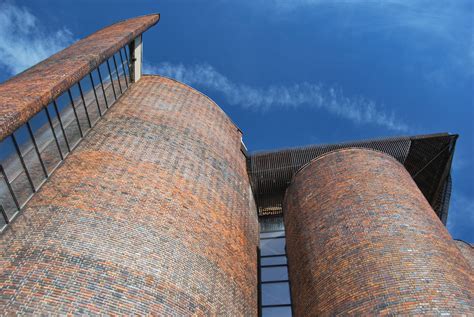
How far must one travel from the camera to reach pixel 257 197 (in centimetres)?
1859

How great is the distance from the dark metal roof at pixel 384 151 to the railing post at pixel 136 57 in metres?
6.17

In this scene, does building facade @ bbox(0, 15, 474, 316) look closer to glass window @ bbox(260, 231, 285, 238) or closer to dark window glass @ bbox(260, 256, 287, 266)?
dark window glass @ bbox(260, 256, 287, 266)

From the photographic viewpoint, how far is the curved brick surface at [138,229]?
8750 millimetres

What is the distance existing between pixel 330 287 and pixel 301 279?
1.47m

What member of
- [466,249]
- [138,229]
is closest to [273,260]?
[138,229]

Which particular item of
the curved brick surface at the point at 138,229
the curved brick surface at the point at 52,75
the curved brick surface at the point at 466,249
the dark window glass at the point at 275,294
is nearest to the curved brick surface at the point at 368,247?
the dark window glass at the point at 275,294

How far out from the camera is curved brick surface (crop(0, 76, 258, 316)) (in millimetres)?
8750

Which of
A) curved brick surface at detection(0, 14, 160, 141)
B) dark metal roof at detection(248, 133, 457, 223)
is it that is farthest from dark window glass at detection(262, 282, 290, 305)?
curved brick surface at detection(0, 14, 160, 141)

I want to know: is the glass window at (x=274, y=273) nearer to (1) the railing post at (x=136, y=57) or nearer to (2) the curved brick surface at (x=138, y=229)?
(2) the curved brick surface at (x=138, y=229)

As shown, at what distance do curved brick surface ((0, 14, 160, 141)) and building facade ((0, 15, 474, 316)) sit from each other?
0.06 metres

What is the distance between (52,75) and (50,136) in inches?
67.6

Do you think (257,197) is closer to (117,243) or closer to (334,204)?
(334,204)

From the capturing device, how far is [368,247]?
438 inches

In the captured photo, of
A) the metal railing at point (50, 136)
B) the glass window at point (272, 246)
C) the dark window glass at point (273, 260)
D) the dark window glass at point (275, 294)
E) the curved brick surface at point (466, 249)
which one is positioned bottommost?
the curved brick surface at point (466, 249)
